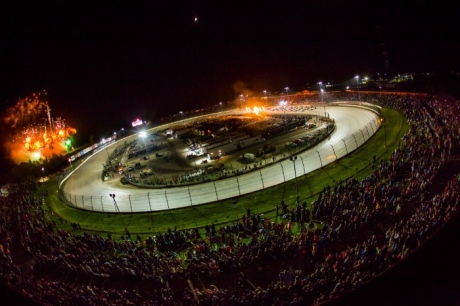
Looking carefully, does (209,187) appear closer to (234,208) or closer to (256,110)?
(234,208)

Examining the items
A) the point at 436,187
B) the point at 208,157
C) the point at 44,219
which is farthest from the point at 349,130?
the point at 44,219

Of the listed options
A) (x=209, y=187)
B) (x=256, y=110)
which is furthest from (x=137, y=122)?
(x=209, y=187)

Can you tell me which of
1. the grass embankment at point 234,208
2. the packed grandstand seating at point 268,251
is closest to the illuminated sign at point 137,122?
the grass embankment at point 234,208

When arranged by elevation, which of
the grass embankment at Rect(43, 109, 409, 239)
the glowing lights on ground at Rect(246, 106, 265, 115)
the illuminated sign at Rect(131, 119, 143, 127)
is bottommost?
the grass embankment at Rect(43, 109, 409, 239)

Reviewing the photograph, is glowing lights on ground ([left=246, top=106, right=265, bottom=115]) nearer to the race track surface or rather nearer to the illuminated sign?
the illuminated sign

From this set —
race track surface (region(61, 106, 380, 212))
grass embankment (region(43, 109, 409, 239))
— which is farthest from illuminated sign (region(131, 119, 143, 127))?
grass embankment (region(43, 109, 409, 239))

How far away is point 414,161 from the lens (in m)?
30.8

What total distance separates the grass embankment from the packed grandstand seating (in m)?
3.35

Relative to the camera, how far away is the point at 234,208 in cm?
3650

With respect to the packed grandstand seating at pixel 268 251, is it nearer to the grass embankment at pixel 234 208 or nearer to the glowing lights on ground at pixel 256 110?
the grass embankment at pixel 234 208

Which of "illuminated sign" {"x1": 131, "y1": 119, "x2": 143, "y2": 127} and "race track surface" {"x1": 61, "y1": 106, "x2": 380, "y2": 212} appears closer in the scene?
"race track surface" {"x1": 61, "y1": 106, "x2": 380, "y2": 212}

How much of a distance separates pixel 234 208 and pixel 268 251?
532 inches

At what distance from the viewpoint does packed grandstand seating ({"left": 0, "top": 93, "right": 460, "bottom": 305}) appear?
18188 millimetres

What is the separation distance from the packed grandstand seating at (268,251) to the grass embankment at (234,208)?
11.0 ft
